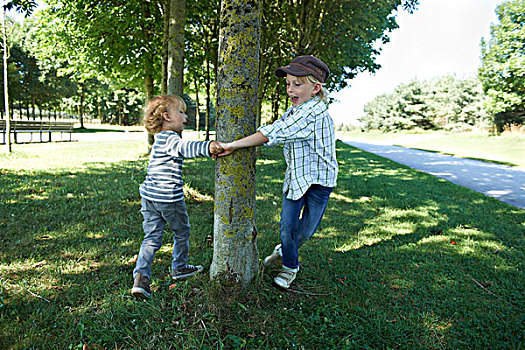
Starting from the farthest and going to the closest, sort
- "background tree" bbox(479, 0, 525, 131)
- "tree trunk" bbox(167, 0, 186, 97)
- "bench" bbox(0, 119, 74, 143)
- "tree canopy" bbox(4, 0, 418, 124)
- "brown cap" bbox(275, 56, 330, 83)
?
"background tree" bbox(479, 0, 525, 131) < "bench" bbox(0, 119, 74, 143) < "tree canopy" bbox(4, 0, 418, 124) < "tree trunk" bbox(167, 0, 186, 97) < "brown cap" bbox(275, 56, 330, 83)

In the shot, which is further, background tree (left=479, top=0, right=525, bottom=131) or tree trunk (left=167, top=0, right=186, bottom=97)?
background tree (left=479, top=0, right=525, bottom=131)

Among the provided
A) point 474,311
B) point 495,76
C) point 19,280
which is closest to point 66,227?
point 19,280

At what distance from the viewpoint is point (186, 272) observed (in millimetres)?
3057

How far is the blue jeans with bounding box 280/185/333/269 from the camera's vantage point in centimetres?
281

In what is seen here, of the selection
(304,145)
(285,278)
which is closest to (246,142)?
(304,145)

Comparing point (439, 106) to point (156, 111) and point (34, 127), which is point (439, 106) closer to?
point (34, 127)

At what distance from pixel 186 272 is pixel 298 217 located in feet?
3.99

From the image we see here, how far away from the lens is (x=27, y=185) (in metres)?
6.34

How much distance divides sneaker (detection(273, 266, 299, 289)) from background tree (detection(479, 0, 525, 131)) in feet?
117

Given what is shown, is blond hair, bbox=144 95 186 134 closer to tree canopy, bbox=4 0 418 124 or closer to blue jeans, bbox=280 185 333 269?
blue jeans, bbox=280 185 333 269

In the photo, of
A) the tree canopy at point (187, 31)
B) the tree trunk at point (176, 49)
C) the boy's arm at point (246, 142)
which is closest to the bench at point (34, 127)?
the tree canopy at point (187, 31)

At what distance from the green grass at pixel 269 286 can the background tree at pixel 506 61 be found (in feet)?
103

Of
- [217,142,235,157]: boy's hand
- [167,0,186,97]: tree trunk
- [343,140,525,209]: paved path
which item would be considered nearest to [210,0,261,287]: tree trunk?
[217,142,235,157]: boy's hand

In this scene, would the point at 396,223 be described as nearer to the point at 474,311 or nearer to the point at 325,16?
the point at 474,311
